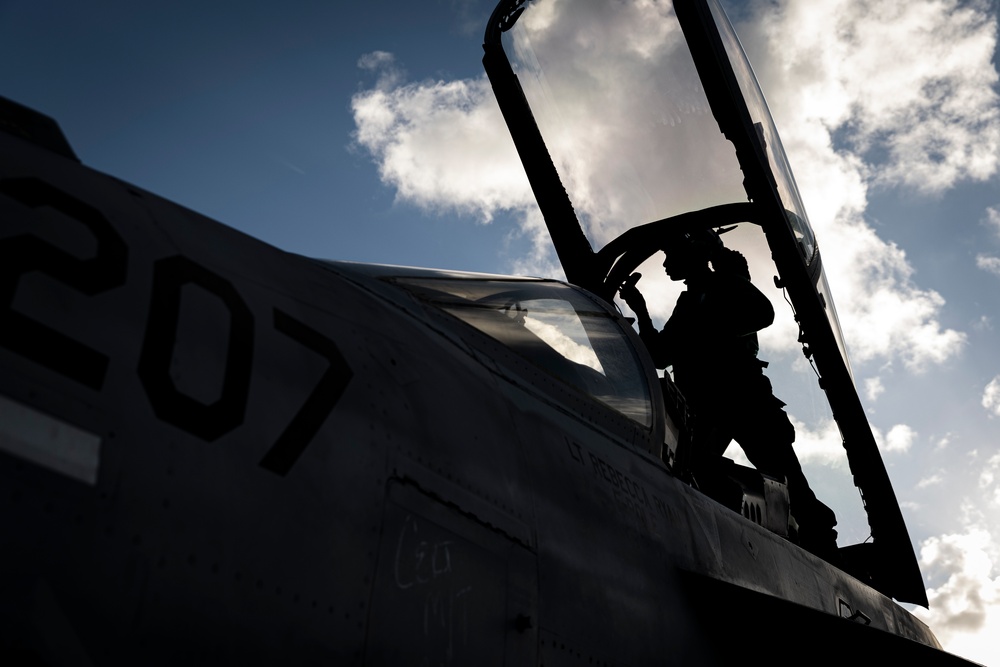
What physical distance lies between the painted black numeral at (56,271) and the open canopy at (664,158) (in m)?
6.06

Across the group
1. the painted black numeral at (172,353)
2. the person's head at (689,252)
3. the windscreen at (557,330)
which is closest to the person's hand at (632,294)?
the person's head at (689,252)

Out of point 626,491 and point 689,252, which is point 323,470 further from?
point 689,252

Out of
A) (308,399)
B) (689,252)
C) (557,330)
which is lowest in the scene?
(308,399)

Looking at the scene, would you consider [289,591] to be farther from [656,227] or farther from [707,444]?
[656,227]

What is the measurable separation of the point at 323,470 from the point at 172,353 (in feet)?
1.43

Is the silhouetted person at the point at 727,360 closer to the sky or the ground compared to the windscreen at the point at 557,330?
closer to the sky

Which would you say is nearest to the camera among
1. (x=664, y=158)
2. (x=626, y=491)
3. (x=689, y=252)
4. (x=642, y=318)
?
(x=626, y=491)

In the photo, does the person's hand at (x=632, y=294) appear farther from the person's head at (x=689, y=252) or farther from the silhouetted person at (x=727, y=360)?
the person's head at (x=689, y=252)

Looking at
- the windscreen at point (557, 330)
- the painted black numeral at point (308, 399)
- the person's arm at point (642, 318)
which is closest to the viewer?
the painted black numeral at point (308, 399)

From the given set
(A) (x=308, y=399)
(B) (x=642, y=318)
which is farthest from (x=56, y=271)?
(B) (x=642, y=318)

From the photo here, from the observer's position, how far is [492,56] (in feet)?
27.6

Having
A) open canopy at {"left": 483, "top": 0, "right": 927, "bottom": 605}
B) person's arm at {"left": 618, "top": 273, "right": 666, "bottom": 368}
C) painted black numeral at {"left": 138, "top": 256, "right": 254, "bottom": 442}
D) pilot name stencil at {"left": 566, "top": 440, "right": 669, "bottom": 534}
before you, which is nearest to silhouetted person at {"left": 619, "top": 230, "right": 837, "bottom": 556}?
person's arm at {"left": 618, "top": 273, "right": 666, "bottom": 368}

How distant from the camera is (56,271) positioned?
5.22 ft

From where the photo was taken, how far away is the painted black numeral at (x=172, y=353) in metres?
1.67
